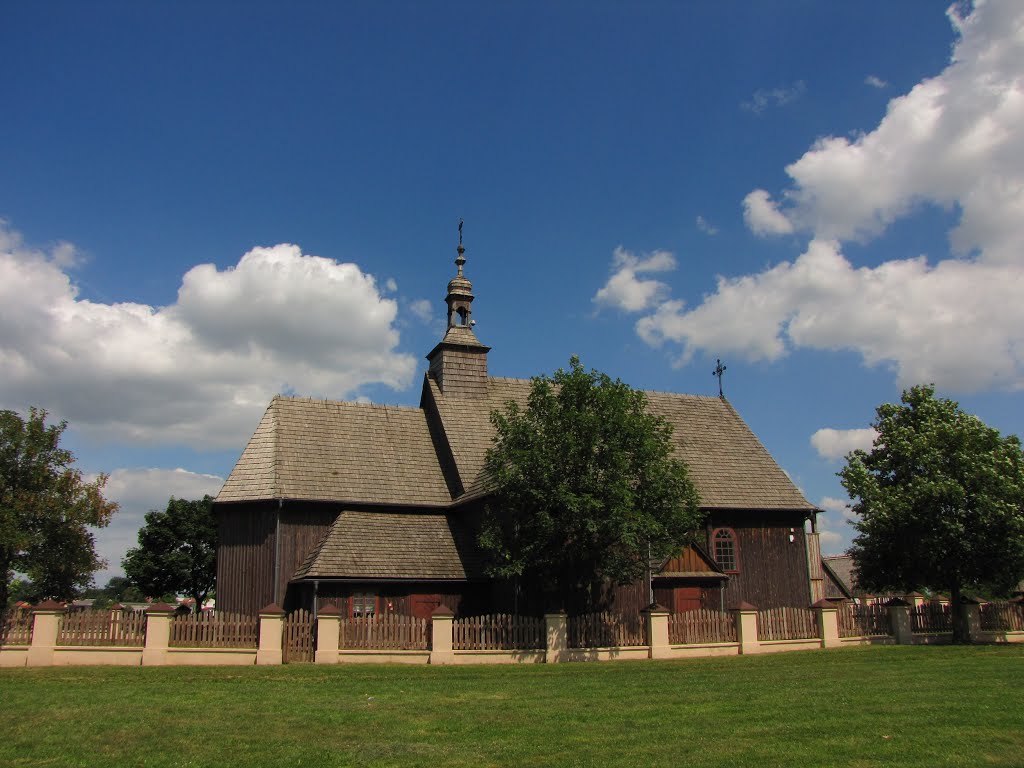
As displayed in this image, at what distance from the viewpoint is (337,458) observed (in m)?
29.1

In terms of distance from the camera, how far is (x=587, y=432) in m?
23.1

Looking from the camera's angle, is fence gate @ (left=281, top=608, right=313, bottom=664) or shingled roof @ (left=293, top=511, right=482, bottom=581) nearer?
fence gate @ (left=281, top=608, right=313, bottom=664)

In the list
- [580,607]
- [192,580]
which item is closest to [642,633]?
[580,607]

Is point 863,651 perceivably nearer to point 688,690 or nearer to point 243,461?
point 688,690

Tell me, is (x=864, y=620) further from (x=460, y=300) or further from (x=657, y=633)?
(x=460, y=300)

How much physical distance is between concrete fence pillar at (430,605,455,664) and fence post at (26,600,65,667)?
9.24 m

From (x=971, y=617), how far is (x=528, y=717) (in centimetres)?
1993

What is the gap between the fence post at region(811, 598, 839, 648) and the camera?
82.6 ft

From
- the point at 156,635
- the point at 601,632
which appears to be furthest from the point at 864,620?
the point at 156,635

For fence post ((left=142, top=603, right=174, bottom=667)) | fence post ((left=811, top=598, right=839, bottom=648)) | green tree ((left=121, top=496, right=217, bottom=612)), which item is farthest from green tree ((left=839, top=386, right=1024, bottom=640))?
green tree ((left=121, top=496, right=217, bottom=612))

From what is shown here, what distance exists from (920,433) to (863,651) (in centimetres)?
710

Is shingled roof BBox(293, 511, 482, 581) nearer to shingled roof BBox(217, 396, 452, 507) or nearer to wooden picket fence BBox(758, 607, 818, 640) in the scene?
shingled roof BBox(217, 396, 452, 507)

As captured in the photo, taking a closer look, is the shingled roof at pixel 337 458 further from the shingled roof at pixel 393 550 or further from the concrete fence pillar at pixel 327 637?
the concrete fence pillar at pixel 327 637

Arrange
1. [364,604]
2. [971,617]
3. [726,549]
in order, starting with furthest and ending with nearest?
1. [726,549]
2. [971,617]
3. [364,604]
